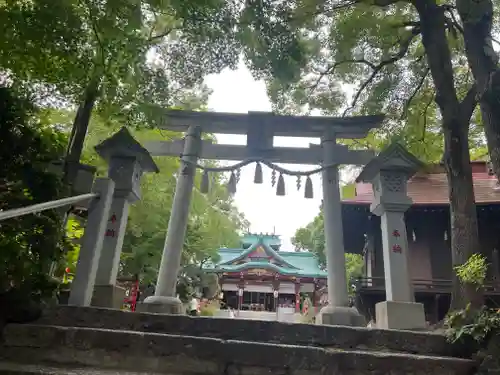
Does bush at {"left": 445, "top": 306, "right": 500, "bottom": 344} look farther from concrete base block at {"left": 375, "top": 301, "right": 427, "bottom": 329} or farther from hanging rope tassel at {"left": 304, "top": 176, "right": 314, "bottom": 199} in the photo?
hanging rope tassel at {"left": 304, "top": 176, "right": 314, "bottom": 199}

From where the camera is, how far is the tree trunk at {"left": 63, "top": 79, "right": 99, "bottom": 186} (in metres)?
5.48

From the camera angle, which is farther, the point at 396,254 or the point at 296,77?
the point at 296,77

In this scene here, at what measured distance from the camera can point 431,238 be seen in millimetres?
12180

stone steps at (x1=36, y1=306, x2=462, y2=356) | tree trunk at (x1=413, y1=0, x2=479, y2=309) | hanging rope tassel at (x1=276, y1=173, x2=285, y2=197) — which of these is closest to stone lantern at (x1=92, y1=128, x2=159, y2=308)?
stone steps at (x1=36, y1=306, x2=462, y2=356)

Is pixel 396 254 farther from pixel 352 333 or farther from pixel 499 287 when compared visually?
pixel 499 287

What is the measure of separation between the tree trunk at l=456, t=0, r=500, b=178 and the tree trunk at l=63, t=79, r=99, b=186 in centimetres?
592

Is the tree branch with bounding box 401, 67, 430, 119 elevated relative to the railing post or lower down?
elevated

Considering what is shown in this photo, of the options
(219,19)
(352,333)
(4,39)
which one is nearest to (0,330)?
(4,39)

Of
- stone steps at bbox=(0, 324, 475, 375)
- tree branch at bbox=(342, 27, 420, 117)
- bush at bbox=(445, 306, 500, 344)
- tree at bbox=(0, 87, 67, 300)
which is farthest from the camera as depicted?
tree branch at bbox=(342, 27, 420, 117)

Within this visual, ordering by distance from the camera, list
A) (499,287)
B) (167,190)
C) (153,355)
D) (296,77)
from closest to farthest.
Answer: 1. (153,355)
2. (296,77)
3. (499,287)
4. (167,190)

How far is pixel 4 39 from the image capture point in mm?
4383

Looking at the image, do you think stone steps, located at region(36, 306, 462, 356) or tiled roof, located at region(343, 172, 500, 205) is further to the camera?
tiled roof, located at region(343, 172, 500, 205)

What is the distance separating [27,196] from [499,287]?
11.6 m

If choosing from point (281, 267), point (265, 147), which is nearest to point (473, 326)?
point (265, 147)
